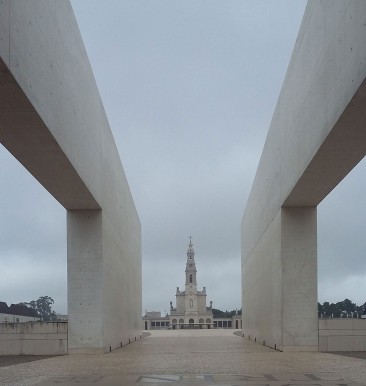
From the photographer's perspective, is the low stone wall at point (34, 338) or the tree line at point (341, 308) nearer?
the low stone wall at point (34, 338)

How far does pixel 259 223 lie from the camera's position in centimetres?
2736

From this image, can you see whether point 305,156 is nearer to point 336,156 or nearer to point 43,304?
point 336,156

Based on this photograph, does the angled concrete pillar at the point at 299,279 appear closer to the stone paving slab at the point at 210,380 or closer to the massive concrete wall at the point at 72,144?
the massive concrete wall at the point at 72,144

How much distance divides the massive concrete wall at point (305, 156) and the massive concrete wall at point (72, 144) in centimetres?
465

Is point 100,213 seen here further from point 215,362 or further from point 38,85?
point 38,85

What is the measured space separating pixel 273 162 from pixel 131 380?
11.4 m

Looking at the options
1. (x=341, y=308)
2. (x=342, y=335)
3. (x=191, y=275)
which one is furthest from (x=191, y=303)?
(x=342, y=335)

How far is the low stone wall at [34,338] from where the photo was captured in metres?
18.8

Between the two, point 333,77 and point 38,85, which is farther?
point 333,77

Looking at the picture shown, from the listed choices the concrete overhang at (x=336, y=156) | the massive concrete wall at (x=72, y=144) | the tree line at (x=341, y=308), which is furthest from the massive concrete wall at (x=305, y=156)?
the tree line at (x=341, y=308)

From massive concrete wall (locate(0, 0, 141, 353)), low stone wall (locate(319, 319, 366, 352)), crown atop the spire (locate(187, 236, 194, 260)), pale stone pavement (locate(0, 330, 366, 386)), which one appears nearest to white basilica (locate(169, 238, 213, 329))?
crown atop the spire (locate(187, 236, 194, 260))

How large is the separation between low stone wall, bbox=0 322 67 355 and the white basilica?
318ft

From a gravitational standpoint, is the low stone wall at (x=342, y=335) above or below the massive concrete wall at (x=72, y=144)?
below

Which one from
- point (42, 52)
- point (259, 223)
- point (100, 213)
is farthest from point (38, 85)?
point (259, 223)
